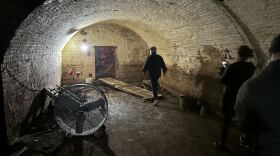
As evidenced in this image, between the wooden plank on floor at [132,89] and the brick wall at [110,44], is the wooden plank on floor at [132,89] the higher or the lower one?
the lower one

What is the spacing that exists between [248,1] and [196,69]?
4522 mm

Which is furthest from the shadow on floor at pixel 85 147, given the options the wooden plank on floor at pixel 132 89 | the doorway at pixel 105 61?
the doorway at pixel 105 61

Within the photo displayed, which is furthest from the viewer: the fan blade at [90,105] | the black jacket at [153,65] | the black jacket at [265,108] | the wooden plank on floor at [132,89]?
the wooden plank on floor at [132,89]

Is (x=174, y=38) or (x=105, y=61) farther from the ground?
(x=174, y=38)

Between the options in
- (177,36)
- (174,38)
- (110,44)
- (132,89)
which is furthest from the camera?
(110,44)

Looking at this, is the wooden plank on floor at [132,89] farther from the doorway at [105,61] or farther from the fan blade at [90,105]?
the fan blade at [90,105]

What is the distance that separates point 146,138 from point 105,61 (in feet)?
32.0

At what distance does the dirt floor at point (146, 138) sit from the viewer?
5106 millimetres

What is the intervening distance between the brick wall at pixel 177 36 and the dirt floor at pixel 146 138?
35.0 inches

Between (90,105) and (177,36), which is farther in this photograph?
(177,36)

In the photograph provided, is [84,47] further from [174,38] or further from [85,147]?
[85,147]

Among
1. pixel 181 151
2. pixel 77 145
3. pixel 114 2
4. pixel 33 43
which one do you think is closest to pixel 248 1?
pixel 181 151

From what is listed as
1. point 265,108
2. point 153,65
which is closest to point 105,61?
point 153,65

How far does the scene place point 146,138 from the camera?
5.92 metres
